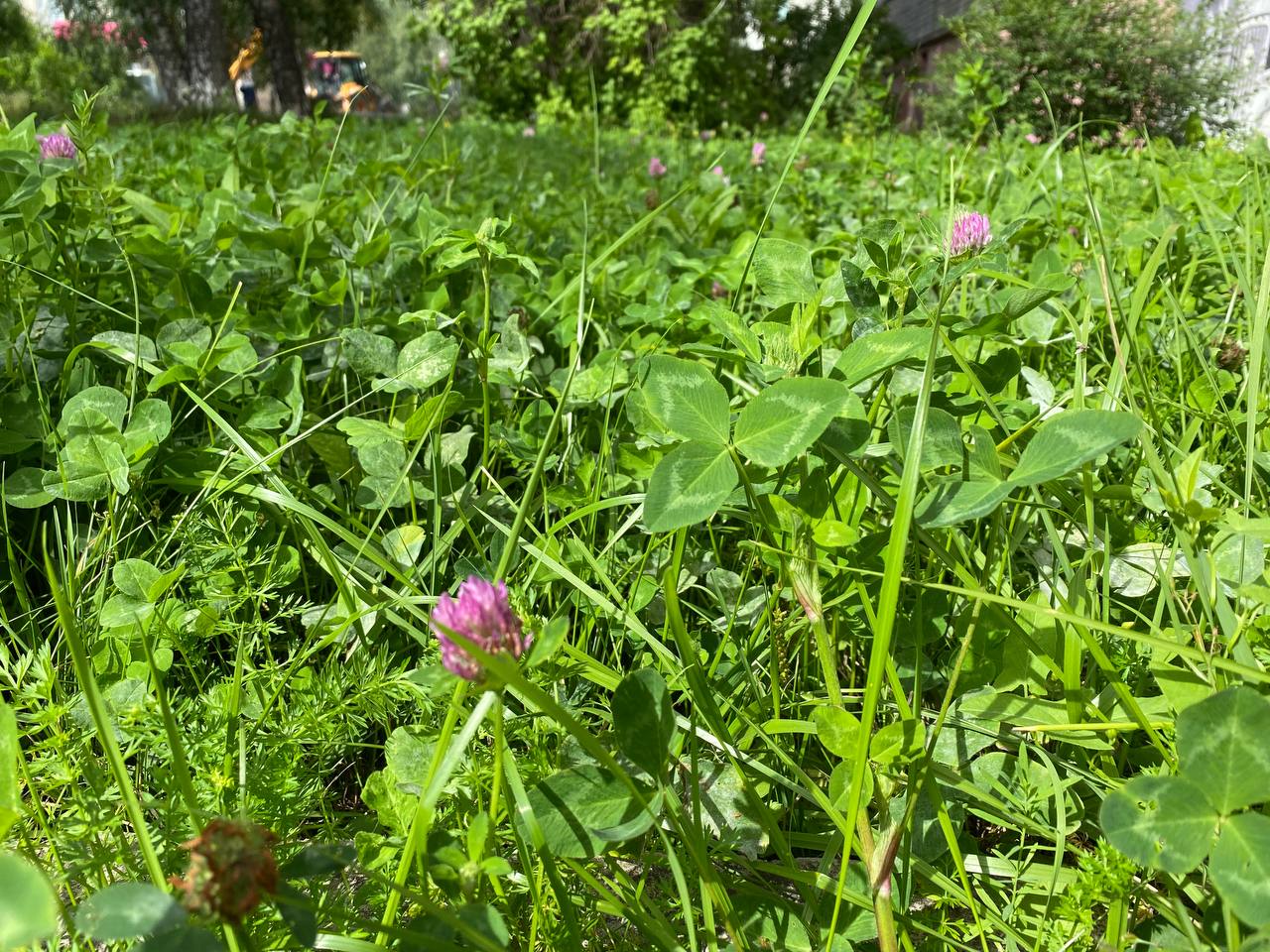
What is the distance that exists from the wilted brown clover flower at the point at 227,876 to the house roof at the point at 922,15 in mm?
22096

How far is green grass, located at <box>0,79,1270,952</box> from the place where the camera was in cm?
71

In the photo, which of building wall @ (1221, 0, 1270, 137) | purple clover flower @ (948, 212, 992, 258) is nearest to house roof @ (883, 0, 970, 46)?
building wall @ (1221, 0, 1270, 137)

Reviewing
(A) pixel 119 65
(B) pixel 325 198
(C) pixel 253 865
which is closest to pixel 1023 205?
(B) pixel 325 198

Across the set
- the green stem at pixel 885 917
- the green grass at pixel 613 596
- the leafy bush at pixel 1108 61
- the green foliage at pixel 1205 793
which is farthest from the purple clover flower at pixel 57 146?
the leafy bush at pixel 1108 61

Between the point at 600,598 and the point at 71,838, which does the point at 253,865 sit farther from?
the point at 600,598

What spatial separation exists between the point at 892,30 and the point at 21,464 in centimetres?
2038

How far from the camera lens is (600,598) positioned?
900 mm

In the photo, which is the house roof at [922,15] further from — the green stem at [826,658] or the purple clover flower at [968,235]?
the green stem at [826,658]

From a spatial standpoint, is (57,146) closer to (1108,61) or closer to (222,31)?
(1108,61)

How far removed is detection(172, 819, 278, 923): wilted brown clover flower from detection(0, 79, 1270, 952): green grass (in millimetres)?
39

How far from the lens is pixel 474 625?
585mm

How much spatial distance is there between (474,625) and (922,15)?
2540 centimetres


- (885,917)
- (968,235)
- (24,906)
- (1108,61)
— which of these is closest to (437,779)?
(24,906)

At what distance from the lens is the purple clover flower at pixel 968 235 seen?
1.11m
